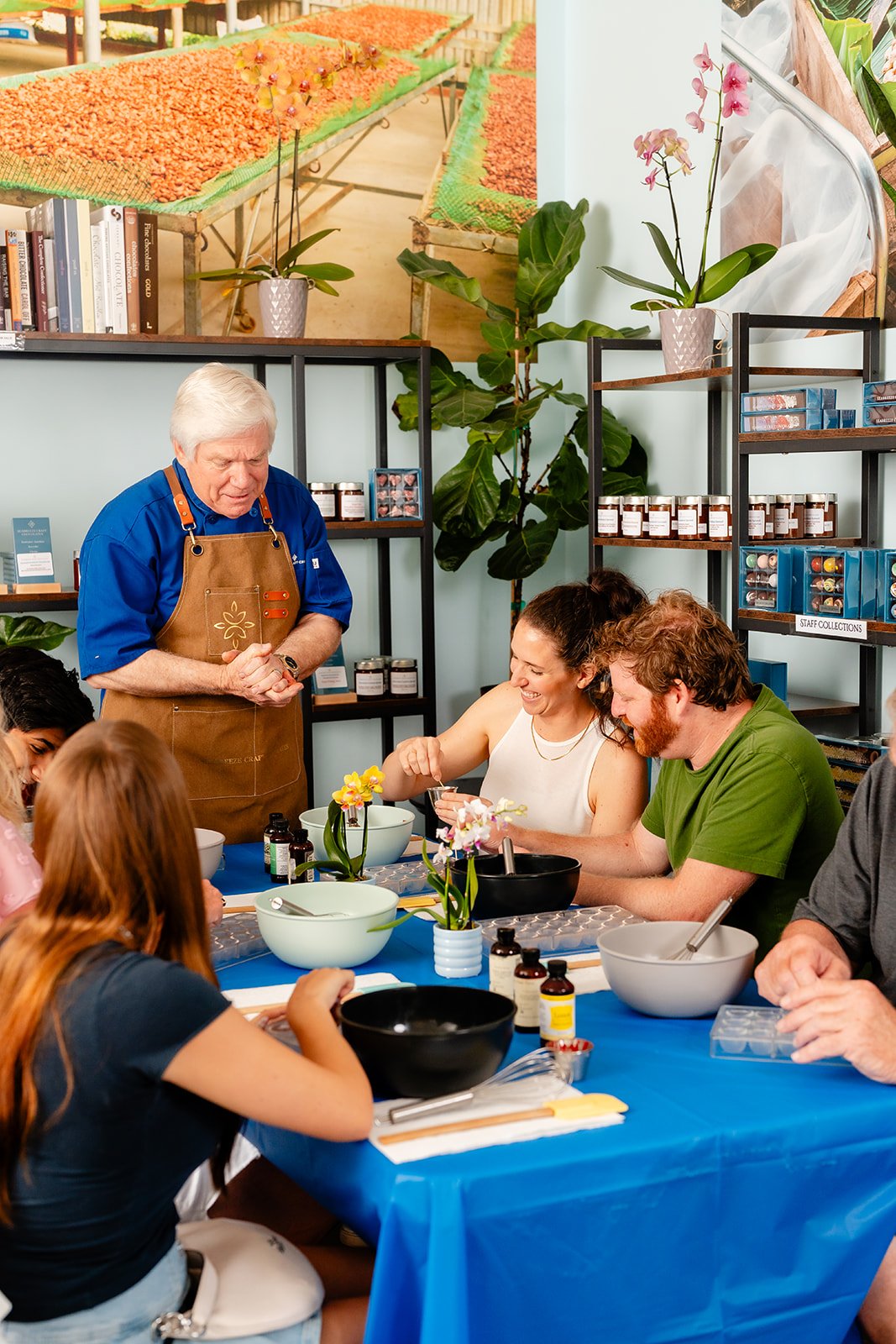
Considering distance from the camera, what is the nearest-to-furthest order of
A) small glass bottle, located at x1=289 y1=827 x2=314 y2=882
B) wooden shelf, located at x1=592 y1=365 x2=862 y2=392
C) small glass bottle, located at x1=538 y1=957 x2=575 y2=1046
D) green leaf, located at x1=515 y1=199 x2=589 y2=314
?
1. small glass bottle, located at x1=538 y1=957 x2=575 y2=1046
2. small glass bottle, located at x1=289 y1=827 x2=314 y2=882
3. wooden shelf, located at x1=592 y1=365 x2=862 y2=392
4. green leaf, located at x1=515 y1=199 x2=589 y2=314

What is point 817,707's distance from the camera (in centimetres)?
335

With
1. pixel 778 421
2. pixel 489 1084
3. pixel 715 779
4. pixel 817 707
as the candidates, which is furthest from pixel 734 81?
pixel 489 1084

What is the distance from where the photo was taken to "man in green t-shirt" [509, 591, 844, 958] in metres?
2.05

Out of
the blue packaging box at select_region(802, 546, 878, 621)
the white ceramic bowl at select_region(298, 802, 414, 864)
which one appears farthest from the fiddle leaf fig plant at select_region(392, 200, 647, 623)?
the white ceramic bowl at select_region(298, 802, 414, 864)

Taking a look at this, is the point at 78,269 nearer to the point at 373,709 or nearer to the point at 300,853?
the point at 373,709

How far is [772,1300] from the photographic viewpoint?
1415 millimetres

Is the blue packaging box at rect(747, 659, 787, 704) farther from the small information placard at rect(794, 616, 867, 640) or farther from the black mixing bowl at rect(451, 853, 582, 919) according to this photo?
the black mixing bowl at rect(451, 853, 582, 919)

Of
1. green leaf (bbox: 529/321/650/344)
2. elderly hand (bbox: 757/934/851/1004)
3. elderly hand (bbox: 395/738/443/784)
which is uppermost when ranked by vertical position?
green leaf (bbox: 529/321/650/344)

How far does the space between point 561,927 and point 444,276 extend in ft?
8.52

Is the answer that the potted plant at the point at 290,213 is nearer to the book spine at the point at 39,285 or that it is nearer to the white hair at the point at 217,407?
the book spine at the point at 39,285

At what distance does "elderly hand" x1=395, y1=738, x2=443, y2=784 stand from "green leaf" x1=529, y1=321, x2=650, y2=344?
5.88 feet

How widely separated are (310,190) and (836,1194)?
3542 mm

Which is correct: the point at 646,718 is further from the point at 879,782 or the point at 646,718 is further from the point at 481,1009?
the point at 481,1009

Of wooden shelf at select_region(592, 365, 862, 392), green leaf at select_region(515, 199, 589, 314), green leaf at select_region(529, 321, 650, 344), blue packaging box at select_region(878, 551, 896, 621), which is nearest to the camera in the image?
blue packaging box at select_region(878, 551, 896, 621)
